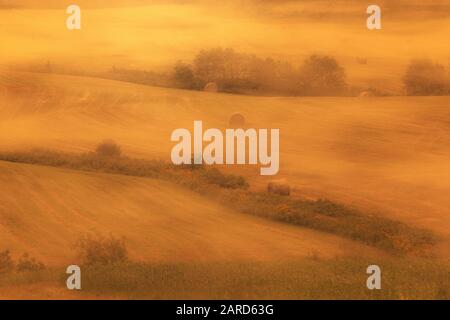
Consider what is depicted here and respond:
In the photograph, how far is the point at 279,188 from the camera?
26.7 ft

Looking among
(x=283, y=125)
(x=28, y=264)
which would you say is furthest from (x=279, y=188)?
(x=28, y=264)

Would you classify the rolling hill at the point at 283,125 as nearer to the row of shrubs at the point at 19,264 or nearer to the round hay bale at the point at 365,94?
the round hay bale at the point at 365,94

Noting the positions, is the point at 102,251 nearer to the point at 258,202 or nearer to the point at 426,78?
the point at 258,202

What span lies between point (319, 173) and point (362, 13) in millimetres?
2205

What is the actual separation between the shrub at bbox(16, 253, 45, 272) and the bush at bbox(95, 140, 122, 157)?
5.34ft

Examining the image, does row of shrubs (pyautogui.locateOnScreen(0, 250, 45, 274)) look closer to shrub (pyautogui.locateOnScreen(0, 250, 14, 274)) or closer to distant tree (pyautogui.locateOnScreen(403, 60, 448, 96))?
shrub (pyautogui.locateOnScreen(0, 250, 14, 274))

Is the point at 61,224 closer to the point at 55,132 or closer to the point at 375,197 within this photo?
the point at 55,132

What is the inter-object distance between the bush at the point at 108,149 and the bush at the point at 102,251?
3.96 feet

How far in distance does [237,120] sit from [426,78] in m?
2.47

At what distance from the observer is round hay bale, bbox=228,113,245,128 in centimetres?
855

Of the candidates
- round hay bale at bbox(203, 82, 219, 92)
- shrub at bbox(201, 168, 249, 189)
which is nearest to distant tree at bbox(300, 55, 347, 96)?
round hay bale at bbox(203, 82, 219, 92)

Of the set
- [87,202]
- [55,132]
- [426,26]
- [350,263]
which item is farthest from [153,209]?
[426,26]

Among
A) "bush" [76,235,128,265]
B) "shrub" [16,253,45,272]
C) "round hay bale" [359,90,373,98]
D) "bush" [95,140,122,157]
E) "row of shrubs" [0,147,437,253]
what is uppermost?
"round hay bale" [359,90,373,98]
